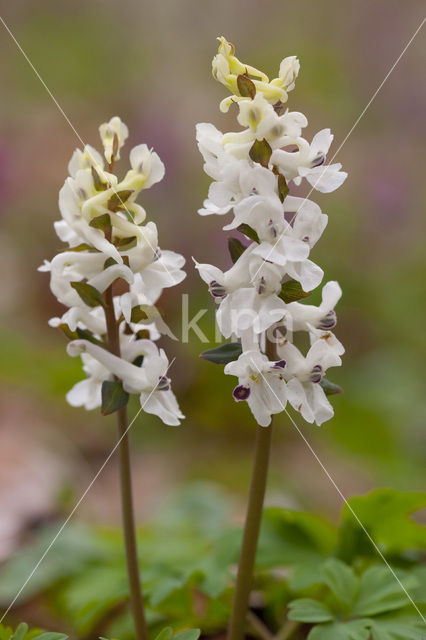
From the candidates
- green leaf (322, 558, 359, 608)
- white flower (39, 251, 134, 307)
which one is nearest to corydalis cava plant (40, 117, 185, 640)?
white flower (39, 251, 134, 307)

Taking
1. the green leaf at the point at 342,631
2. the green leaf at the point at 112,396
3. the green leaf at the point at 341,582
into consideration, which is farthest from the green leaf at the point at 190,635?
the green leaf at the point at 112,396

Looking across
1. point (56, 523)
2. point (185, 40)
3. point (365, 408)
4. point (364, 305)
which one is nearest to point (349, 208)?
point (364, 305)

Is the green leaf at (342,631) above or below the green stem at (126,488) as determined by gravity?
below

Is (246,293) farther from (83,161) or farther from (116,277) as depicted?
(83,161)

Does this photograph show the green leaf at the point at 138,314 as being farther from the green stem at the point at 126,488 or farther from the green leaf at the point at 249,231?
the green leaf at the point at 249,231

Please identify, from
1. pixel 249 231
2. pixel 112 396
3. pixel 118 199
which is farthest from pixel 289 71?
pixel 112 396

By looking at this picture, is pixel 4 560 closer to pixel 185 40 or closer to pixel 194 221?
pixel 194 221
